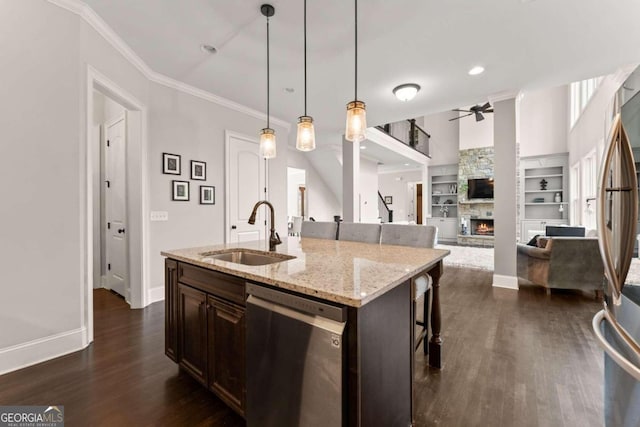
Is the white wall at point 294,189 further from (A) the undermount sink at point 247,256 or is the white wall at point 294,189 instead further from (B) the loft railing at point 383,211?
(A) the undermount sink at point 247,256

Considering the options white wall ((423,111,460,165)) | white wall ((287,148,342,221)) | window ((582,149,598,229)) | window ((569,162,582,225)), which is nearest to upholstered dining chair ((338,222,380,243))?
white wall ((287,148,342,221))

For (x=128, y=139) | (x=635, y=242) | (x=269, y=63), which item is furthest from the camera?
(x=128, y=139)

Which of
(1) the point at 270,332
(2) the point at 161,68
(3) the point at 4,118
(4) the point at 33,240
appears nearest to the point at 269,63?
(2) the point at 161,68

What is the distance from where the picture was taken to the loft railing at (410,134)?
7.11 m

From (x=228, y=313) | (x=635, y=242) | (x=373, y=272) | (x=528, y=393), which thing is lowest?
(x=528, y=393)

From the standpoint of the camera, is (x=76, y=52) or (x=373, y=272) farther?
(x=76, y=52)

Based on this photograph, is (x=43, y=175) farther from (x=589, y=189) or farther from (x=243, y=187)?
(x=589, y=189)

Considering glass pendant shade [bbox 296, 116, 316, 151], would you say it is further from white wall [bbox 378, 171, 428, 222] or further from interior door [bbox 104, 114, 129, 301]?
white wall [bbox 378, 171, 428, 222]

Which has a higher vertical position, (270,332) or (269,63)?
(269,63)

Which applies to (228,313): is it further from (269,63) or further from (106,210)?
(106,210)

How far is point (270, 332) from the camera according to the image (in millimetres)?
1193

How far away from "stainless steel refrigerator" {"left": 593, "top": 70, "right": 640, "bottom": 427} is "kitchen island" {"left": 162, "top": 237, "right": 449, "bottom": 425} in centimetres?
70

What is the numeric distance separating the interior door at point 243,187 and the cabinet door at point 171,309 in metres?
2.26

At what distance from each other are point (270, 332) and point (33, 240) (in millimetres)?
2149
